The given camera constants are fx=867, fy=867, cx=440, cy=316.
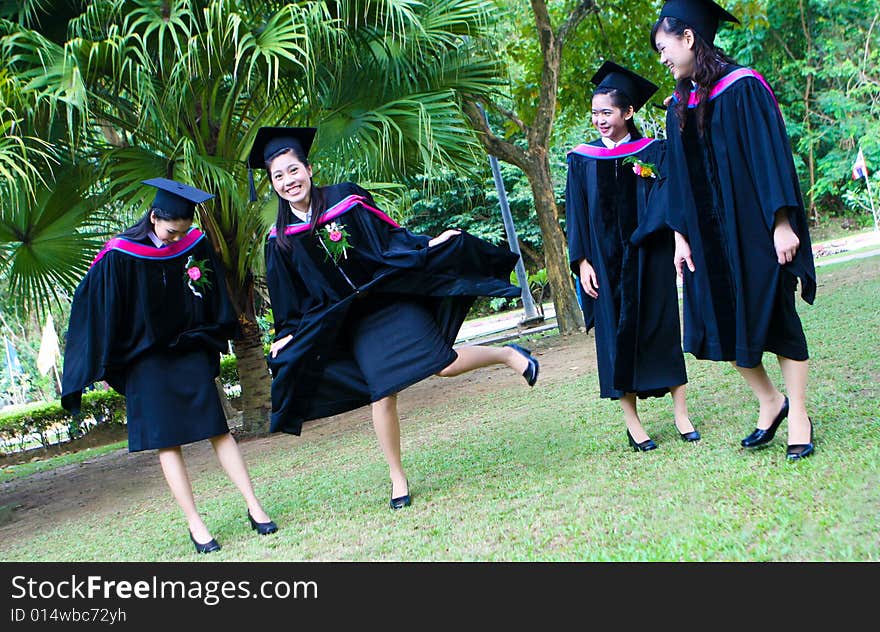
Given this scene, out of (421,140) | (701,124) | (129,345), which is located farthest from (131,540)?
(421,140)

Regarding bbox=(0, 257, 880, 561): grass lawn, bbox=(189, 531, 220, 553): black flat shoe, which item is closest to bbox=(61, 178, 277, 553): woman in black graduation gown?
bbox=(189, 531, 220, 553): black flat shoe

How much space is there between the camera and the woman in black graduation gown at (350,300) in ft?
15.2

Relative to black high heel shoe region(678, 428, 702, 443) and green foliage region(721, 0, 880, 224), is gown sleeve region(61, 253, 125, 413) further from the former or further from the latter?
green foliage region(721, 0, 880, 224)

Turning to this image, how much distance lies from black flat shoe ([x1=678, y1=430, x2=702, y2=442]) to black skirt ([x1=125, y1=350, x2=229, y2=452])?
2559mm

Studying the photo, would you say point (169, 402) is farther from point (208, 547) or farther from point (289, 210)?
point (289, 210)

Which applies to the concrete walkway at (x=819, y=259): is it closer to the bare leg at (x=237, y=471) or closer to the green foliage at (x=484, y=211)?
the green foliage at (x=484, y=211)

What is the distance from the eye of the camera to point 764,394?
424 cm

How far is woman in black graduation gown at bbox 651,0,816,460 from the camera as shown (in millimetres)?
3938

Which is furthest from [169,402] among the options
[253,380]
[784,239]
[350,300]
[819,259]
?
[819,259]

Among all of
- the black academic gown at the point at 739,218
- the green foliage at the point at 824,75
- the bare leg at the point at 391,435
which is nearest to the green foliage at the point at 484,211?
the green foliage at the point at 824,75

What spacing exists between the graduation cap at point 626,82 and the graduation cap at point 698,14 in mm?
664

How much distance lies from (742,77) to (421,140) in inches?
184

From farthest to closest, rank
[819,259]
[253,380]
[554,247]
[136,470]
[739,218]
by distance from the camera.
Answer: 1. [819,259]
2. [554,247]
3. [253,380]
4. [136,470]
5. [739,218]

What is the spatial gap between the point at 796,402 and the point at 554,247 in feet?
32.0
